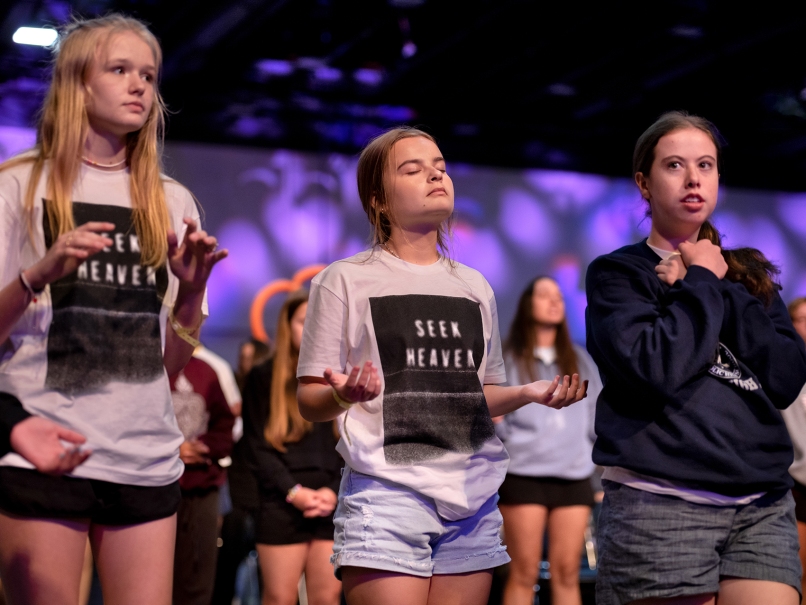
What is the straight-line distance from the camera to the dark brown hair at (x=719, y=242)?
230cm

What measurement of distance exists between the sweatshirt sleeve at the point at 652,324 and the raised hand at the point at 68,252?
1.15m

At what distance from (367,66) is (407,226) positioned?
6.14 metres

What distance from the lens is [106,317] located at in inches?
76.7

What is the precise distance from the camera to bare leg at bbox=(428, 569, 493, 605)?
2123mm

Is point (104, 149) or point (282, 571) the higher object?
point (104, 149)

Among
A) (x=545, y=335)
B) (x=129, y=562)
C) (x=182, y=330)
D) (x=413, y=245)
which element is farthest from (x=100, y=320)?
(x=545, y=335)

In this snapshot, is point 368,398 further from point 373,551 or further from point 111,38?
point 111,38

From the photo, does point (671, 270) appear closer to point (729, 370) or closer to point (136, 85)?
point (729, 370)

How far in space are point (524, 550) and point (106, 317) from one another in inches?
121

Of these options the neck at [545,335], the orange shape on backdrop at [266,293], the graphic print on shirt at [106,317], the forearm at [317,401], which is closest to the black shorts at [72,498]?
the graphic print on shirt at [106,317]

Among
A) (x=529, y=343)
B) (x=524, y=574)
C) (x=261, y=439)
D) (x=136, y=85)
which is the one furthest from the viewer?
(x=529, y=343)

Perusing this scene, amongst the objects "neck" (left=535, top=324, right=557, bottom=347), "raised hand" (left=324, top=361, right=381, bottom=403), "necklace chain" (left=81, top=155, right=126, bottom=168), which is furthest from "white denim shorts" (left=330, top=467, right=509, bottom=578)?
"neck" (left=535, top=324, right=557, bottom=347)

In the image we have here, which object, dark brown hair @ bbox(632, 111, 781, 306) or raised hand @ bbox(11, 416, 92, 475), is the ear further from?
raised hand @ bbox(11, 416, 92, 475)

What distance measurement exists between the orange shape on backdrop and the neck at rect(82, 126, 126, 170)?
591 centimetres
